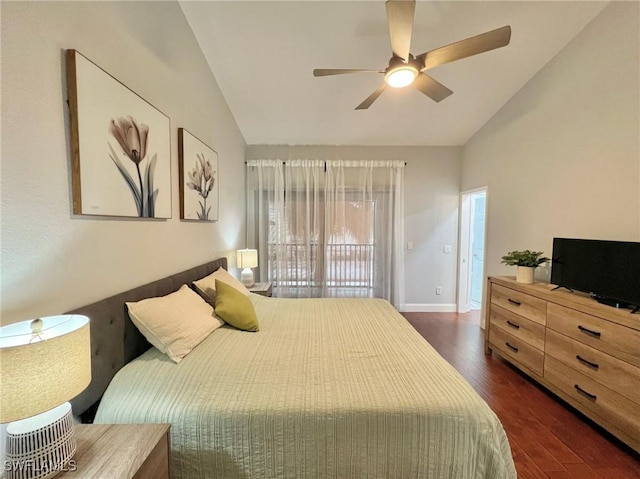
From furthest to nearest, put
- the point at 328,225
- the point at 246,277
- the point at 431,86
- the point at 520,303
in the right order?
the point at 328,225
the point at 246,277
the point at 520,303
the point at 431,86

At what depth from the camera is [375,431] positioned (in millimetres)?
1166

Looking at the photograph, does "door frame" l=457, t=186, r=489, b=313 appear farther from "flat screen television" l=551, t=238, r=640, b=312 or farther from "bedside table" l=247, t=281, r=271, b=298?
"bedside table" l=247, t=281, r=271, b=298

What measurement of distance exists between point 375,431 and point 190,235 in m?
2.10

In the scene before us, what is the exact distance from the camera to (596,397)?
1944 millimetres

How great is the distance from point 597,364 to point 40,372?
2.94m

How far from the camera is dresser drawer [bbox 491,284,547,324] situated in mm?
2432

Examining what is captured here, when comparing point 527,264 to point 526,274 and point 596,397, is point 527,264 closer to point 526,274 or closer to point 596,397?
point 526,274

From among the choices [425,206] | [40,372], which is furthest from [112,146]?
[425,206]

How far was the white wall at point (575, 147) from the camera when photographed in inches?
83.4

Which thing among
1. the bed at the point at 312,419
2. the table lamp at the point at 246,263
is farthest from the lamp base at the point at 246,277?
the bed at the point at 312,419

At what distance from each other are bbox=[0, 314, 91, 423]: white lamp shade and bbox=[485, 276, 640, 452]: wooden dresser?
279 cm

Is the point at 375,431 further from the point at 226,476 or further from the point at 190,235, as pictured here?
the point at 190,235

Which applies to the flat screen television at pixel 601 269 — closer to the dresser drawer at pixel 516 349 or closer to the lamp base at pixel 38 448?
the dresser drawer at pixel 516 349

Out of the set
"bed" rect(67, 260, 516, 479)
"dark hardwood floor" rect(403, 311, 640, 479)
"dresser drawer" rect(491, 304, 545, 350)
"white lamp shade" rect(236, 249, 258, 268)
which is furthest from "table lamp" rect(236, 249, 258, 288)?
"dresser drawer" rect(491, 304, 545, 350)
